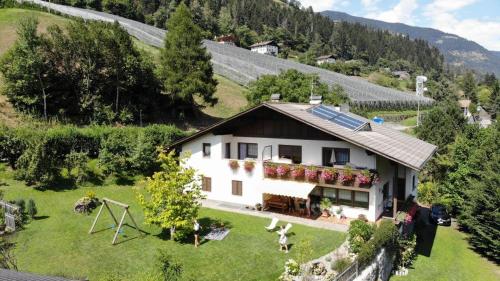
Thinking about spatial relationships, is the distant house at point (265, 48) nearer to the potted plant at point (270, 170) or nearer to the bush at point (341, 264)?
the potted plant at point (270, 170)

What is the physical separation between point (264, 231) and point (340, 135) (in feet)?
24.1

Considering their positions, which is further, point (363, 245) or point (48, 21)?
point (48, 21)

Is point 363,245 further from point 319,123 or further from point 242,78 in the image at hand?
point 242,78

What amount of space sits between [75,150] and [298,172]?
19268 mm

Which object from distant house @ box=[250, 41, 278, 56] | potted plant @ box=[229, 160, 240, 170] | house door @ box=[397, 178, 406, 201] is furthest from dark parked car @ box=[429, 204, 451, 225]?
distant house @ box=[250, 41, 278, 56]

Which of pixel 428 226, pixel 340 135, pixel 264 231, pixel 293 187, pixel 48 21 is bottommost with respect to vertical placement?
pixel 428 226

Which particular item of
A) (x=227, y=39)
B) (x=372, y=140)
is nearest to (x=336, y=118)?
(x=372, y=140)

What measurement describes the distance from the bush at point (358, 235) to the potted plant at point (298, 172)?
5865 mm

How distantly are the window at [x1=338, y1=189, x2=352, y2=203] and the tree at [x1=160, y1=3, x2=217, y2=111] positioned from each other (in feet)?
83.5

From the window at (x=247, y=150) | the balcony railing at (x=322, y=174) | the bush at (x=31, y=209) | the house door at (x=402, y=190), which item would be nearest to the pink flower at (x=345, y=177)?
the balcony railing at (x=322, y=174)

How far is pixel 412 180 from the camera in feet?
111

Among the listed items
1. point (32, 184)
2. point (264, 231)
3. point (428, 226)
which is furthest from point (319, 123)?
point (32, 184)

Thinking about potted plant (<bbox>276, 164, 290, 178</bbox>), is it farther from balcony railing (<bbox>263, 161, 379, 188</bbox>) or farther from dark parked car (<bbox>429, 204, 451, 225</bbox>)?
dark parked car (<bbox>429, 204, 451, 225</bbox>)

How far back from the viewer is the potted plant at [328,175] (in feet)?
84.0
